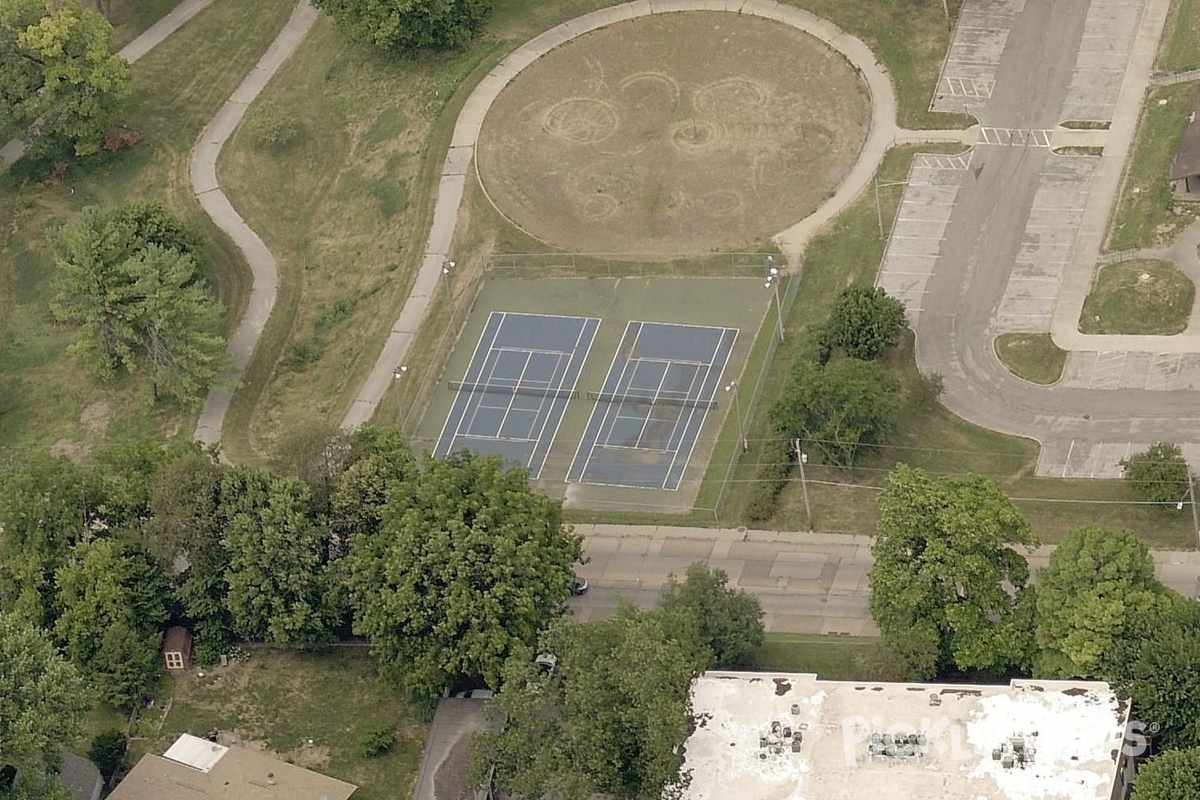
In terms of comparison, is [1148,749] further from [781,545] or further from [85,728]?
[85,728]

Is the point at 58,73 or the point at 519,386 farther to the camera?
the point at 58,73

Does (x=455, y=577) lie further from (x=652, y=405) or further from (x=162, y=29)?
(x=162, y=29)

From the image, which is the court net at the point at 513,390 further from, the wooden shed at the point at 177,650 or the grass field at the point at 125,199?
the wooden shed at the point at 177,650

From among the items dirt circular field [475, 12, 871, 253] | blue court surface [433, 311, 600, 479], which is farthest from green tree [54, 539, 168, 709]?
dirt circular field [475, 12, 871, 253]

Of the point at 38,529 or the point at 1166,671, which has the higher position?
the point at 1166,671

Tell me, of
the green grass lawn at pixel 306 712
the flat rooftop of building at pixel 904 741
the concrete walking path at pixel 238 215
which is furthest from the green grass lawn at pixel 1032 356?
the concrete walking path at pixel 238 215

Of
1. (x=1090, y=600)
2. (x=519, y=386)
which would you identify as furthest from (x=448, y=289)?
(x=1090, y=600)
